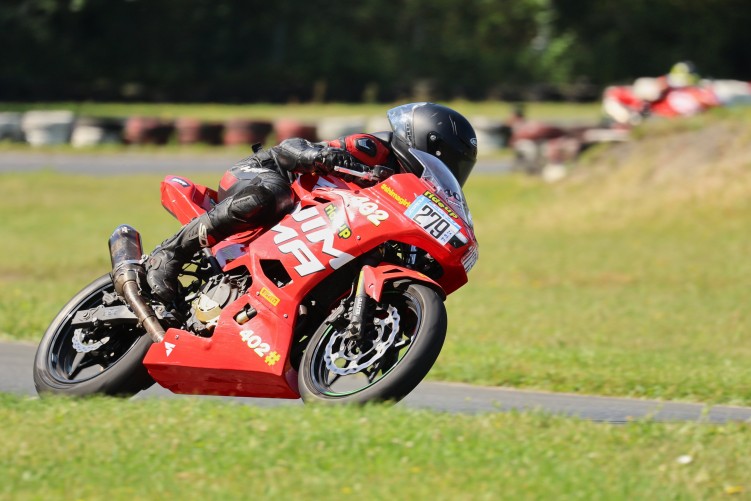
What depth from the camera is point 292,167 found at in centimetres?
705

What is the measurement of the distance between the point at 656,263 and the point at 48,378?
11.1 m

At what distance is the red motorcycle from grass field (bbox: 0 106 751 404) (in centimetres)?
235

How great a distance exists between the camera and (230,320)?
6797mm

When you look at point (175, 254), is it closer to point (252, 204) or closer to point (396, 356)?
point (252, 204)

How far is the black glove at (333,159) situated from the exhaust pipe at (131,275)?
129 centimetres

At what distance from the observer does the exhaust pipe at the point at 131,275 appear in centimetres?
699

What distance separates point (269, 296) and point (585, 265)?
10447 mm

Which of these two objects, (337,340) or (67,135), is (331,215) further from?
(67,135)

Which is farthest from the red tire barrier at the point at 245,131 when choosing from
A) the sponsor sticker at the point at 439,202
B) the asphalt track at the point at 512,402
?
the sponsor sticker at the point at 439,202

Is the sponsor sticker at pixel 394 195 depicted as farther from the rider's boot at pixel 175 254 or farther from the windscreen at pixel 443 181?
the rider's boot at pixel 175 254

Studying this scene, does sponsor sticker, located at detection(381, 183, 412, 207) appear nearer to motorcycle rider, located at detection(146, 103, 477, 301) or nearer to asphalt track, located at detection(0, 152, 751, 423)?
motorcycle rider, located at detection(146, 103, 477, 301)

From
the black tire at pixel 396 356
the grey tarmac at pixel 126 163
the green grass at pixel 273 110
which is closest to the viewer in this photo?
the black tire at pixel 396 356

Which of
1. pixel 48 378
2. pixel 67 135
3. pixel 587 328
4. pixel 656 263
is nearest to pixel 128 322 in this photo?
pixel 48 378

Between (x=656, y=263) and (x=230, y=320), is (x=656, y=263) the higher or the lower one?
the lower one
